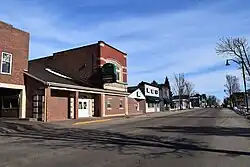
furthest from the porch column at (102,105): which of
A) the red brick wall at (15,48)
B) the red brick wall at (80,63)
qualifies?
the red brick wall at (15,48)

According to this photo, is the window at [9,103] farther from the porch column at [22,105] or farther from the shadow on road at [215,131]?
the shadow on road at [215,131]

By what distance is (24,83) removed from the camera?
25.5 meters

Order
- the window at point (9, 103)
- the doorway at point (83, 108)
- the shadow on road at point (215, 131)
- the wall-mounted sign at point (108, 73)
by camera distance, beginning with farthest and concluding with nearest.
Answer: the wall-mounted sign at point (108, 73) → the doorway at point (83, 108) → the window at point (9, 103) → the shadow on road at point (215, 131)

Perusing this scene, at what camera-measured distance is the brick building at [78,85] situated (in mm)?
→ 25000

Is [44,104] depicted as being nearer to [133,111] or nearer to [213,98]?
[133,111]

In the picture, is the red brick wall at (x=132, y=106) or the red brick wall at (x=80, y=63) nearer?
the red brick wall at (x=80, y=63)

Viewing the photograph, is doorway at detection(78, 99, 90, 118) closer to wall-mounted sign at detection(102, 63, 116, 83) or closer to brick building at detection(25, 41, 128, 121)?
brick building at detection(25, 41, 128, 121)

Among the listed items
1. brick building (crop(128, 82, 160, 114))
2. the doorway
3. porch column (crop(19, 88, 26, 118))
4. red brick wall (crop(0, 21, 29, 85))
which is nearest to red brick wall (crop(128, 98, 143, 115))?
brick building (crop(128, 82, 160, 114))

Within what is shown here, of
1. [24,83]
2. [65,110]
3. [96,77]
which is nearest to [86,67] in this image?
[96,77]

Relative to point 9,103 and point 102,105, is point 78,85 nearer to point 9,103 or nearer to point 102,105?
point 102,105

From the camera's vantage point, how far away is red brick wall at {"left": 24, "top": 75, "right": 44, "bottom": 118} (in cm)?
2477

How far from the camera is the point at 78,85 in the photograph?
30578 millimetres

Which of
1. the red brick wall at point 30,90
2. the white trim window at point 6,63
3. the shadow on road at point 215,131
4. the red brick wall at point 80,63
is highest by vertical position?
the red brick wall at point 80,63

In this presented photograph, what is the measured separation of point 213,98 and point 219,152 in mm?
189193
